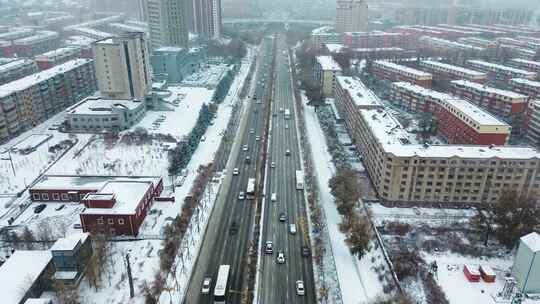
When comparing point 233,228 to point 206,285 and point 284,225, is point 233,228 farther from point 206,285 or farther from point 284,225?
point 206,285

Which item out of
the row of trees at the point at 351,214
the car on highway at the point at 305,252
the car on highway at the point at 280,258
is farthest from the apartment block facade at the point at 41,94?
the car on highway at the point at 305,252

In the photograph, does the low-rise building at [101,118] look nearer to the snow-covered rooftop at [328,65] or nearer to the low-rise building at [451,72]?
the snow-covered rooftop at [328,65]

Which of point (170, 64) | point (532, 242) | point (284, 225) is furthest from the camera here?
point (170, 64)

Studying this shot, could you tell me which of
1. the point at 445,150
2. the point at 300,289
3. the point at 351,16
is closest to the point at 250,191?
the point at 300,289

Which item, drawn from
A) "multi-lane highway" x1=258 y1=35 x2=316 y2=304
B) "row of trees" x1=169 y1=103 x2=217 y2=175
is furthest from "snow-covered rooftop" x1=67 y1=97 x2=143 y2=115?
"multi-lane highway" x1=258 y1=35 x2=316 y2=304

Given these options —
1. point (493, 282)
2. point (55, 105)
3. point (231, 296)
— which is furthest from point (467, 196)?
point (55, 105)

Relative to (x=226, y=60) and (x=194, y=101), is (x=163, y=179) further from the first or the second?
(x=226, y=60)
